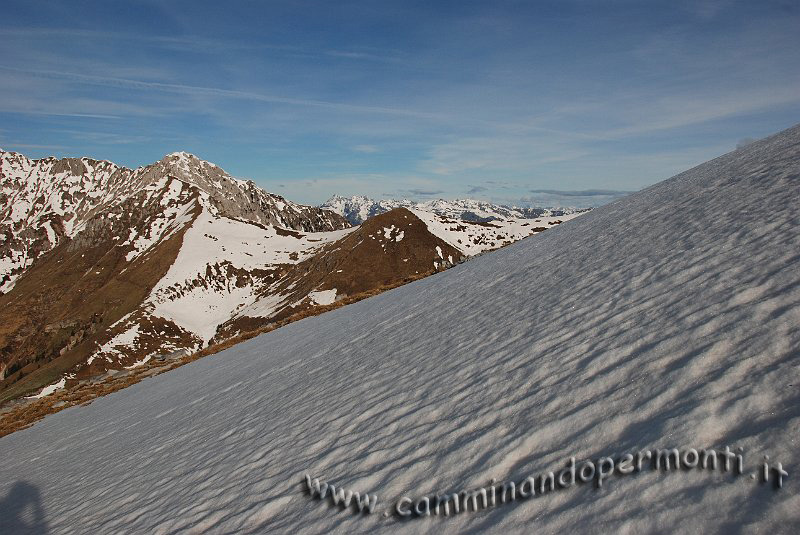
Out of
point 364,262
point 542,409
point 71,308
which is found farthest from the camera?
point 71,308

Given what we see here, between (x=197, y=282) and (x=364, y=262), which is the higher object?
(x=197, y=282)

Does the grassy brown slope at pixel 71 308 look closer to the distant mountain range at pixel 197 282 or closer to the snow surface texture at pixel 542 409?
the distant mountain range at pixel 197 282

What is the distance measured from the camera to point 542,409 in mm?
4766

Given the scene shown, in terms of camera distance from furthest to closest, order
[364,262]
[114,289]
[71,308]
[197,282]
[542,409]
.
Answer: [71,308], [114,289], [197,282], [364,262], [542,409]

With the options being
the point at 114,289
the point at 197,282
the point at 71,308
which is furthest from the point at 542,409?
the point at 71,308

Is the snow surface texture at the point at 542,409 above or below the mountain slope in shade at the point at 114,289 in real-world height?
below

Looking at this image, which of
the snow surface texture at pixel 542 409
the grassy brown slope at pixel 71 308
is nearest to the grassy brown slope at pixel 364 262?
the grassy brown slope at pixel 71 308

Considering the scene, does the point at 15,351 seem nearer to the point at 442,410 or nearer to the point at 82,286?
the point at 82,286

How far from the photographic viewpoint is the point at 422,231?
377 ft

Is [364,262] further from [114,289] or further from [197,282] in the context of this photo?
[114,289]

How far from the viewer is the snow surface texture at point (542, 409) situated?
3.09 metres

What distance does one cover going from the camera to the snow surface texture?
3090mm

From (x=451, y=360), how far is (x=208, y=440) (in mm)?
6352

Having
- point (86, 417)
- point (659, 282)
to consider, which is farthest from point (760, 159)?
point (86, 417)
